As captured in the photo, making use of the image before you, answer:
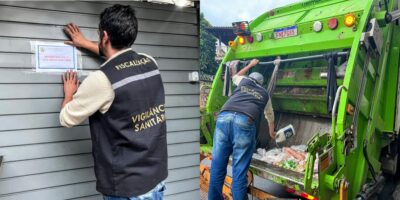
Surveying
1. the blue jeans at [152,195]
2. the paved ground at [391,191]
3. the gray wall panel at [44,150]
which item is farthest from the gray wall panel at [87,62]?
the paved ground at [391,191]

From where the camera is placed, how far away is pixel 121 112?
1.68 m

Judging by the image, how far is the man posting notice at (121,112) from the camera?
165 centimetres

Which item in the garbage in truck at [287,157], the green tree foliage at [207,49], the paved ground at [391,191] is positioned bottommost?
the paved ground at [391,191]

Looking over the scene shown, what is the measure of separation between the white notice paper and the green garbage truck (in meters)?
0.93

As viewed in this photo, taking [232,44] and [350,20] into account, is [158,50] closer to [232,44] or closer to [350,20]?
[232,44]

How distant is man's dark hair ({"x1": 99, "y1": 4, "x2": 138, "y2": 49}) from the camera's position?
170 centimetres

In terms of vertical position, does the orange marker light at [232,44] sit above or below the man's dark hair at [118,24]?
below

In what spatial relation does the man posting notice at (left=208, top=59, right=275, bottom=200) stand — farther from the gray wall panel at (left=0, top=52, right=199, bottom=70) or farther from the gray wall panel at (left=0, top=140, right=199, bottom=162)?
the gray wall panel at (left=0, top=140, right=199, bottom=162)

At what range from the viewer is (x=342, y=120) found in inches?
73.1

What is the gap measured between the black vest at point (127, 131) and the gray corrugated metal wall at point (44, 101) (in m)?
0.55

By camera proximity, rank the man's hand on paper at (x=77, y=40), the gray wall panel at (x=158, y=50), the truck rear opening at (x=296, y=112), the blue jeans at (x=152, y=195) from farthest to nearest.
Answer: the man's hand on paper at (x=77, y=40) < the gray wall panel at (x=158, y=50) < the truck rear opening at (x=296, y=112) < the blue jeans at (x=152, y=195)

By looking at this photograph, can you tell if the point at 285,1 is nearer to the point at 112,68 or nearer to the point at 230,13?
the point at 230,13

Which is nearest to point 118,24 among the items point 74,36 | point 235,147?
point 74,36

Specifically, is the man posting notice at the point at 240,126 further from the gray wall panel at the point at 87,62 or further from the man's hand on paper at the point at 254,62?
the gray wall panel at the point at 87,62
